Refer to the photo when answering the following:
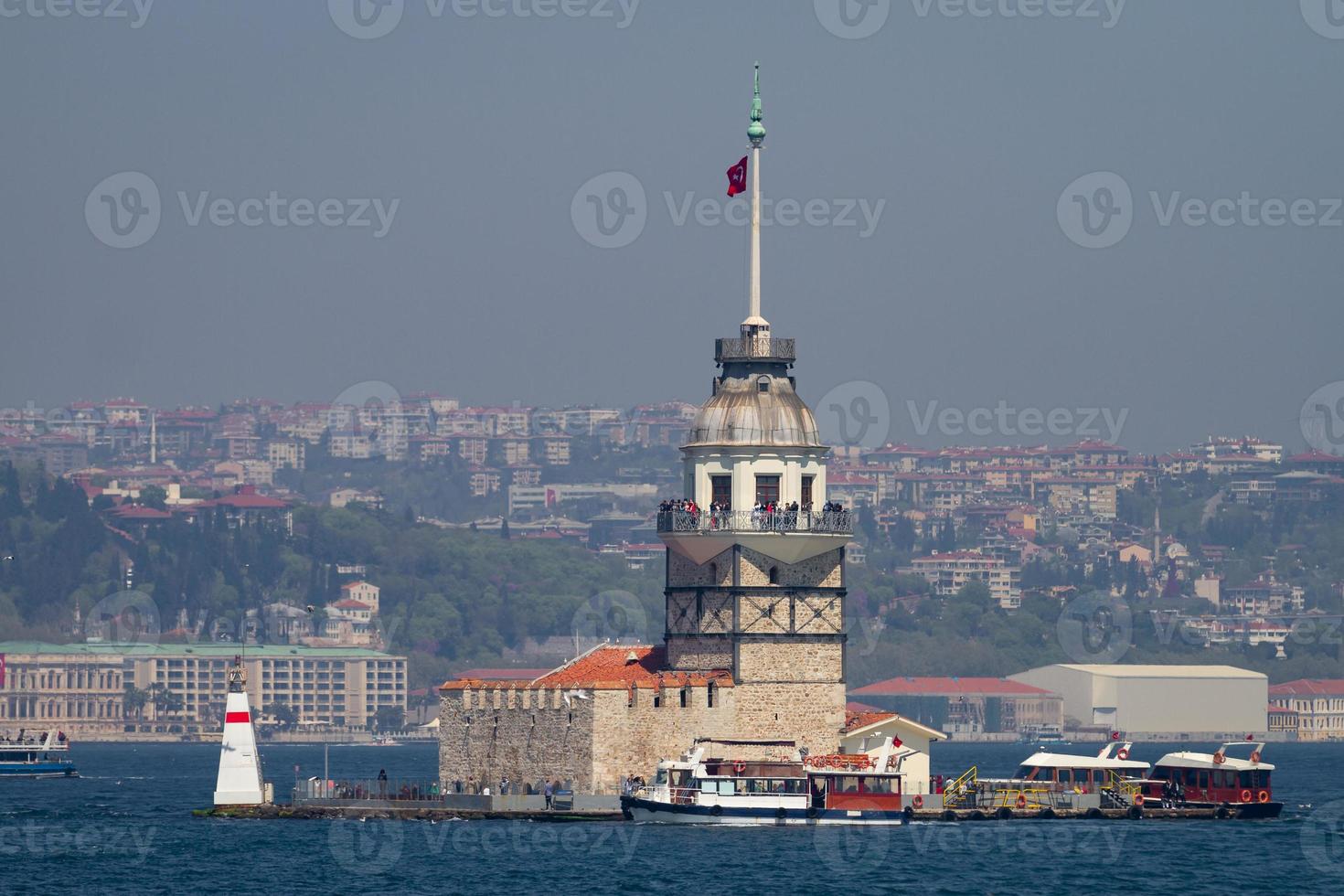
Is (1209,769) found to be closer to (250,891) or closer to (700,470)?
(700,470)

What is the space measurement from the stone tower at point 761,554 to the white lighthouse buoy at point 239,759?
10.8m

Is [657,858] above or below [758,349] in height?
below

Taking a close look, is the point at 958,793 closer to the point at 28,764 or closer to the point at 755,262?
the point at 755,262

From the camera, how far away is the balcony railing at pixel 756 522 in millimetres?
78375

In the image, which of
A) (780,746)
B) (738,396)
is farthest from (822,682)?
(738,396)

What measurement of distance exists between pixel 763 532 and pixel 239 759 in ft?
48.9

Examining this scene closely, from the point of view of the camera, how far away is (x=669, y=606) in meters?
→ 80.6

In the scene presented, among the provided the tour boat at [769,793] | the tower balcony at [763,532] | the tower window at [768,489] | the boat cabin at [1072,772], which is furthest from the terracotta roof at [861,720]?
the tower window at [768,489]

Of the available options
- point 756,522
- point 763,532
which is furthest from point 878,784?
point 756,522

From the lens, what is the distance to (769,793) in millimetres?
75688

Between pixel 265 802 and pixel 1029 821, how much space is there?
19.5 meters

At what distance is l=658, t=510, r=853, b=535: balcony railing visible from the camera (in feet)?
257

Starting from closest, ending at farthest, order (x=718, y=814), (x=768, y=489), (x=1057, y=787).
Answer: (x=718, y=814) → (x=768, y=489) → (x=1057, y=787)

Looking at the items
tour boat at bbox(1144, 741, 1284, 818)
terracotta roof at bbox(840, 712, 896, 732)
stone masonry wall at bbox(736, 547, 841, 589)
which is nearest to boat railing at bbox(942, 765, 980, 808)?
terracotta roof at bbox(840, 712, 896, 732)
